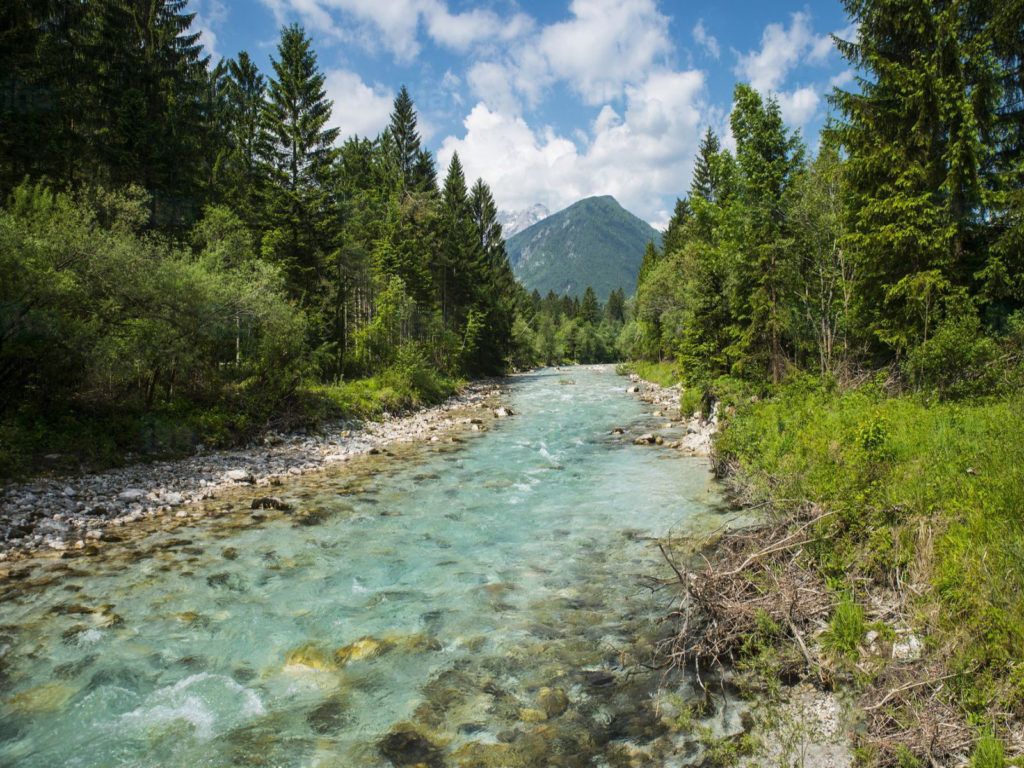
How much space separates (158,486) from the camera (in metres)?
11.9

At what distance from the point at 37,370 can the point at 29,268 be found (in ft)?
9.64

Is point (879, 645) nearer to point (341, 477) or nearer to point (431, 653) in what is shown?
point (431, 653)

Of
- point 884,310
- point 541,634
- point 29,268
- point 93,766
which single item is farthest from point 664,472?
point 29,268

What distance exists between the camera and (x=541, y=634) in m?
6.43

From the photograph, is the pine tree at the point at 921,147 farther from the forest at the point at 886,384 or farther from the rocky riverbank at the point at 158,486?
the rocky riverbank at the point at 158,486

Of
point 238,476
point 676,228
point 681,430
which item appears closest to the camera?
point 238,476

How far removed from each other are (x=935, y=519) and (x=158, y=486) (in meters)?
14.4

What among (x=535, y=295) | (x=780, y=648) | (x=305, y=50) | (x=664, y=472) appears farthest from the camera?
(x=535, y=295)

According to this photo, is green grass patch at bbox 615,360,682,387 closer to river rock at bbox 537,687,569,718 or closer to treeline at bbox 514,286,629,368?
treeline at bbox 514,286,629,368

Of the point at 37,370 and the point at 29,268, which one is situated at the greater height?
the point at 29,268

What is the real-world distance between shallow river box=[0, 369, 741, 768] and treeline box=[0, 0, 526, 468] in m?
5.99

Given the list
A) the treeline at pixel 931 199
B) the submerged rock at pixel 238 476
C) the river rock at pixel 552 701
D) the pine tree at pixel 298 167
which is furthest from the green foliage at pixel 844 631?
the pine tree at pixel 298 167

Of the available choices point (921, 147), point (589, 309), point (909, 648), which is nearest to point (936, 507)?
point (909, 648)

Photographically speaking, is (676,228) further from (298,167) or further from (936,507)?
(936,507)
